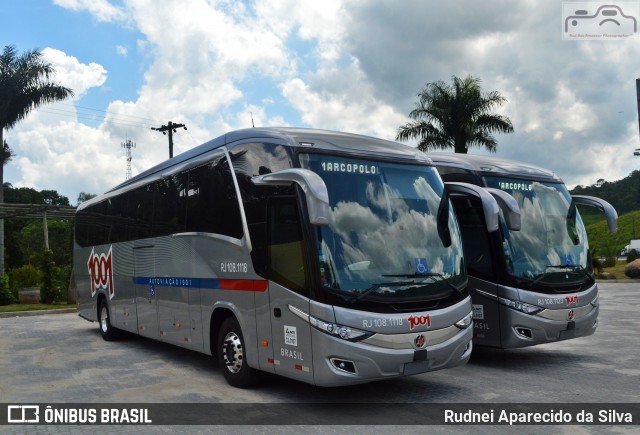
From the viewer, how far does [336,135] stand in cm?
834

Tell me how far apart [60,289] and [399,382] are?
74.1 feet

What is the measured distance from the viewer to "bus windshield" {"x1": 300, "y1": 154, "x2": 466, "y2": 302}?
7.26 metres

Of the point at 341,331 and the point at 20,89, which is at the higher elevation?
the point at 20,89

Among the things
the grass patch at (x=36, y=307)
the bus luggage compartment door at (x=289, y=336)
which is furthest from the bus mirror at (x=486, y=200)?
the grass patch at (x=36, y=307)

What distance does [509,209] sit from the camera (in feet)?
30.7

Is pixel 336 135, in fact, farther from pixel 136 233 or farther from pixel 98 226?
pixel 98 226

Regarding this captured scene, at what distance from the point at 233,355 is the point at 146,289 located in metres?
3.99

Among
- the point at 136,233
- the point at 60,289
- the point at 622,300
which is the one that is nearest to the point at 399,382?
the point at 136,233

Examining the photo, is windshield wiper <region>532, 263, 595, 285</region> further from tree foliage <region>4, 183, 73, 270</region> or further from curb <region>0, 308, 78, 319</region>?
tree foliage <region>4, 183, 73, 270</region>

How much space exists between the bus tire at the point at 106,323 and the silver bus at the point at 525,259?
8477 millimetres

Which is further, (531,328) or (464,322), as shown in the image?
(531,328)

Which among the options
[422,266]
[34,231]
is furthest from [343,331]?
[34,231]

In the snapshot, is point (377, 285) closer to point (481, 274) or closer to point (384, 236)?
point (384, 236)

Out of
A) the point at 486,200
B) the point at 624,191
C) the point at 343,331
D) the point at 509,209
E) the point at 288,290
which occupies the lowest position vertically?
the point at 343,331
